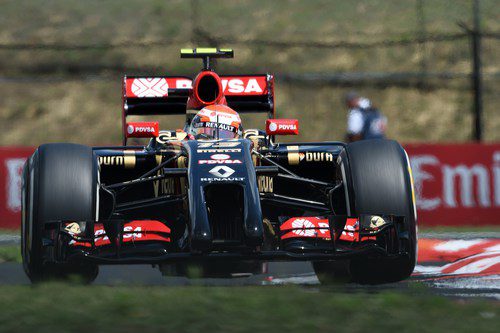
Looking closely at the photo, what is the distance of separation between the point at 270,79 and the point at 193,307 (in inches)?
198

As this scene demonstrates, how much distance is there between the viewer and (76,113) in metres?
23.0

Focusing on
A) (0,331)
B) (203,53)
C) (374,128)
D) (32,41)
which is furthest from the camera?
(32,41)

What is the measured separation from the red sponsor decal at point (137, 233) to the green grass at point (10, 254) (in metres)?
2.58

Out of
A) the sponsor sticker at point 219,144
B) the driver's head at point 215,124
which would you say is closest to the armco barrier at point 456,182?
the driver's head at point 215,124

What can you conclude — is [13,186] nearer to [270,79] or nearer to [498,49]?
[270,79]

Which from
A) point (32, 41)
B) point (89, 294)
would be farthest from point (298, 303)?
point (32, 41)

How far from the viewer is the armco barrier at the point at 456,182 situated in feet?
43.6

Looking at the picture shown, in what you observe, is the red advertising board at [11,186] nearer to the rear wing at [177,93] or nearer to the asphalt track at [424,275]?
the rear wing at [177,93]

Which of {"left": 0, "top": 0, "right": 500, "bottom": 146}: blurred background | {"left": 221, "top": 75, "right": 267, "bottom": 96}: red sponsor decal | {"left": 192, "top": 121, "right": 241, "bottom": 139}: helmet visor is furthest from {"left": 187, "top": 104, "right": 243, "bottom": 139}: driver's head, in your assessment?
{"left": 0, "top": 0, "right": 500, "bottom": 146}: blurred background

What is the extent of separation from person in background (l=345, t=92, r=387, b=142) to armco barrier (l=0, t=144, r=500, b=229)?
903 millimetres

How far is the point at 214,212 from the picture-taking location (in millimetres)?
6906

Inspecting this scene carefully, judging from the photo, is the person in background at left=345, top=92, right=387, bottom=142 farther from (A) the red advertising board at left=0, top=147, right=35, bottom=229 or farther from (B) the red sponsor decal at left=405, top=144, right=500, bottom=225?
(A) the red advertising board at left=0, top=147, right=35, bottom=229

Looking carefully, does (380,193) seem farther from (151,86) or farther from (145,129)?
(151,86)

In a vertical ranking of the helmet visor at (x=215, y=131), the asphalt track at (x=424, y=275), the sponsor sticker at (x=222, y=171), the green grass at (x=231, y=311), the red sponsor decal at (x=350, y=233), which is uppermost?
the helmet visor at (x=215, y=131)
